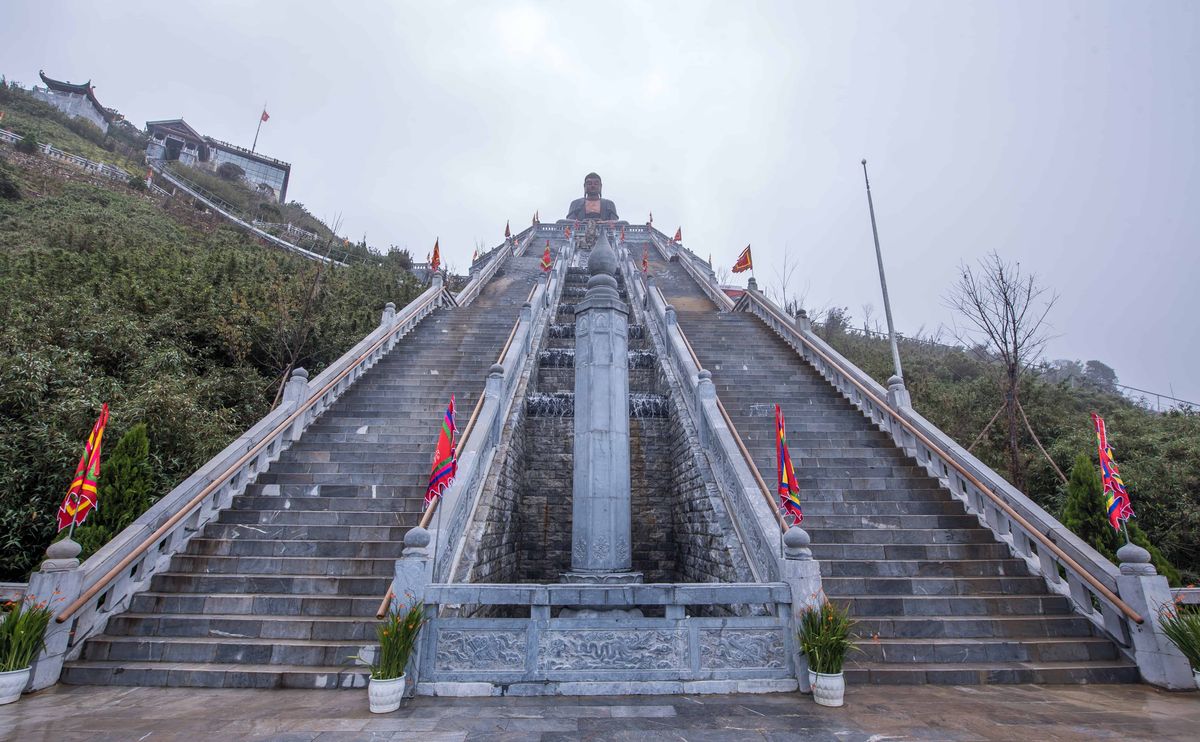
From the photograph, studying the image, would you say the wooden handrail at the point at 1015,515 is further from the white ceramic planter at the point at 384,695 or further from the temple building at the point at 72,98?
the temple building at the point at 72,98

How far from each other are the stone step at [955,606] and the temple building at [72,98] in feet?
223

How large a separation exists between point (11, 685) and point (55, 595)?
0.89 meters

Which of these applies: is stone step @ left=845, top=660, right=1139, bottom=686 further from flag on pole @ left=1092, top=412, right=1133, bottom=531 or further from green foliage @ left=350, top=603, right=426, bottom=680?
green foliage @ left=350, top=603, right=426, bottom=680

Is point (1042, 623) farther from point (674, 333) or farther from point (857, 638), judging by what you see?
point (674, 333)

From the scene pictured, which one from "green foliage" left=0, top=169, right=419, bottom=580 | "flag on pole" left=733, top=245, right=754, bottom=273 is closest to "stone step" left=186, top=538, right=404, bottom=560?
"green foliage" left=0, top=169, right=419, bottom=580

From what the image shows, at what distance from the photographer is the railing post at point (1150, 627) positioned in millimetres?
5496

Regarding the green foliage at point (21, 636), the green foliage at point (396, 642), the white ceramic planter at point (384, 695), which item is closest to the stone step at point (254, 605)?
the green foliage at point (21, 636)

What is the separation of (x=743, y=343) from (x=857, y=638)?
10.9m

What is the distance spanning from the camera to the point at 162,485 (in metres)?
8.90

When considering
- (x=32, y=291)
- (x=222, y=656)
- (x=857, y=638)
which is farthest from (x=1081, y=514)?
(x=32, y=291)

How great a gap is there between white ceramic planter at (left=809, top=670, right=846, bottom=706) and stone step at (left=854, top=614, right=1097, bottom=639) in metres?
1.64

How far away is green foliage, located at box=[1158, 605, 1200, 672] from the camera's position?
531 cm

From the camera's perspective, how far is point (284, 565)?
729cm

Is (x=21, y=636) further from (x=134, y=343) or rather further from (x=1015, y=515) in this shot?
(x=1015, y=515)
